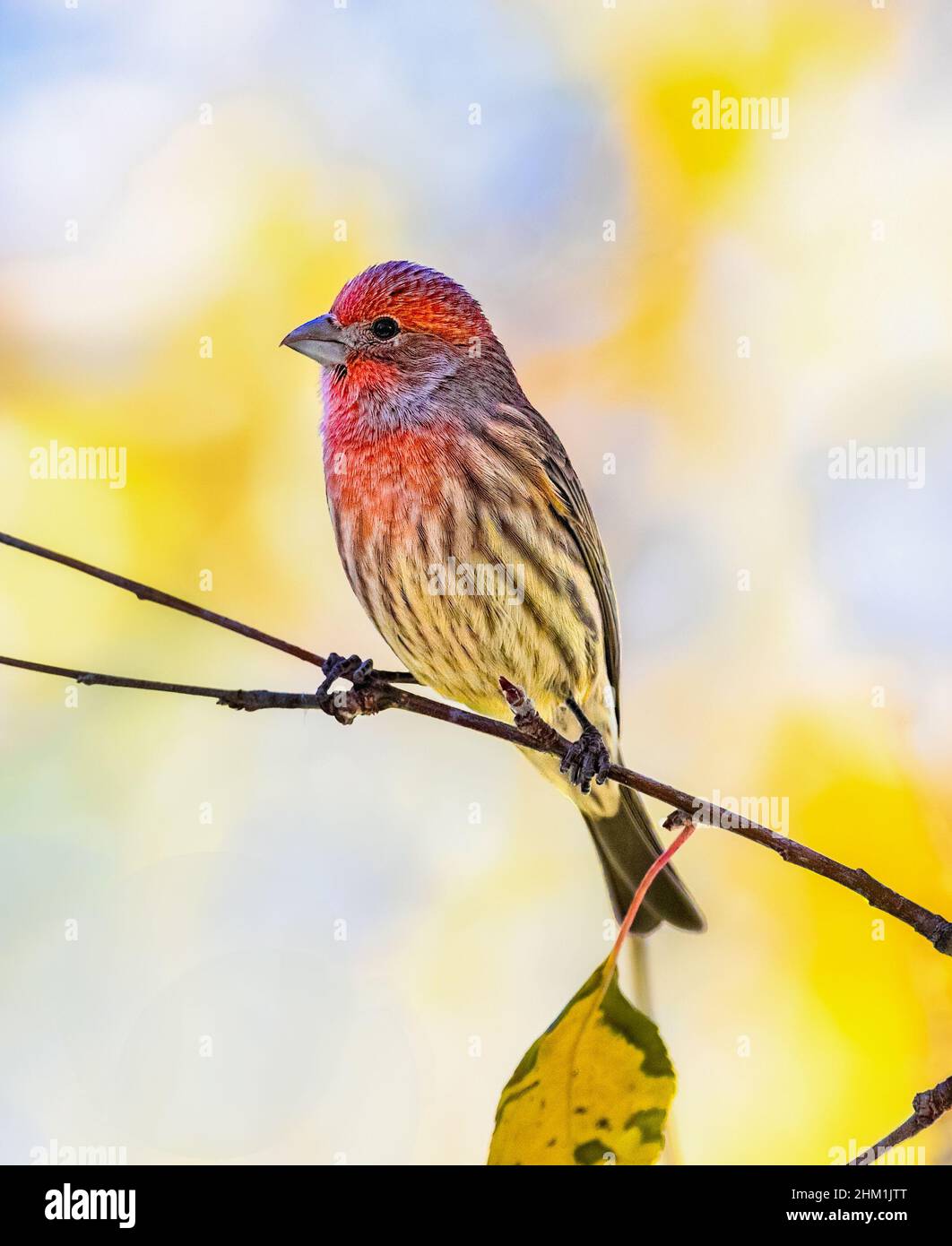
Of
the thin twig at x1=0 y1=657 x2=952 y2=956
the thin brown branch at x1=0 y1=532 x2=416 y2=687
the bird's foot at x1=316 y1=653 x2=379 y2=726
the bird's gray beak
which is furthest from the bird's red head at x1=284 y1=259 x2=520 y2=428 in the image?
the thin brown branch at x1=0 y1=532 x2=416 y2=687

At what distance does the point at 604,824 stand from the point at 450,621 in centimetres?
154

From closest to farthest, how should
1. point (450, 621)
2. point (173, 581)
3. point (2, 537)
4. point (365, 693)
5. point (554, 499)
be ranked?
point (2, 537) → point (365, 693) → point (450, 621) → point (554, 499) → point (173, 581)

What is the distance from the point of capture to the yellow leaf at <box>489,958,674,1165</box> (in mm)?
3049

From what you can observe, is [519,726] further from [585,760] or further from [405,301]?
[405,301]

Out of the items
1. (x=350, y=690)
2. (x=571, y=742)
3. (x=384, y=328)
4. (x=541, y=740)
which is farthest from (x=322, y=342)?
(x=541, y=740)

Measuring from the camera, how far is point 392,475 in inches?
208

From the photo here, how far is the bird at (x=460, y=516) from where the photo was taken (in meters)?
5.26

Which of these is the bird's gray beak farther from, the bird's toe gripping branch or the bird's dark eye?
the bird's toe gripping branch

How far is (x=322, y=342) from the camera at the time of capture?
18.4 feet

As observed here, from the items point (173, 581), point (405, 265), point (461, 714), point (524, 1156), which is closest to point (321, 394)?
point (405, 265)

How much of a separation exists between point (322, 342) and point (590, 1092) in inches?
138

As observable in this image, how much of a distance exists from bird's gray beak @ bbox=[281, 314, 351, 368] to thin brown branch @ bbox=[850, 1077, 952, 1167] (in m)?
3.82

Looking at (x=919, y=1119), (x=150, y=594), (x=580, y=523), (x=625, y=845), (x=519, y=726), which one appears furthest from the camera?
(x=625, y=845)

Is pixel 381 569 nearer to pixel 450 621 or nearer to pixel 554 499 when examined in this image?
pixel 450 621
